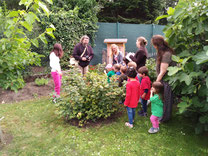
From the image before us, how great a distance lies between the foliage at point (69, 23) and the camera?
7.91m

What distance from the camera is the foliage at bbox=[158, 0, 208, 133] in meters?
2.46

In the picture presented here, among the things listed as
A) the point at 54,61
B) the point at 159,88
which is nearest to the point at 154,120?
the point at 159,88

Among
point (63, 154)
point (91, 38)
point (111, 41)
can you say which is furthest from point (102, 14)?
point (63, 154)

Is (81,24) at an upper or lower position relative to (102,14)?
lower

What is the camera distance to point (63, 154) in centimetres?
305

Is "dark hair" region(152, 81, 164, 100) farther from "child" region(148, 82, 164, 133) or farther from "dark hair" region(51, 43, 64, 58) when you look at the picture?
"dark hair" region(51, 43, 64, 58)

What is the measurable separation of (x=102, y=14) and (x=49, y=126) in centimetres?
1519

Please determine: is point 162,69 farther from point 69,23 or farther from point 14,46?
point 69,23

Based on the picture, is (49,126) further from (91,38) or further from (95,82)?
(91,38)

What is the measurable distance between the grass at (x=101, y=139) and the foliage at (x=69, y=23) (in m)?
4.50

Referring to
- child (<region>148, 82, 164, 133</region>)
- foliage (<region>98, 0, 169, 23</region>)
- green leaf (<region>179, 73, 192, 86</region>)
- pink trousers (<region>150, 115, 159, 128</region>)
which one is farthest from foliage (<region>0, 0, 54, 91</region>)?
foliage (<region>98, 0, 169, 23</region>)

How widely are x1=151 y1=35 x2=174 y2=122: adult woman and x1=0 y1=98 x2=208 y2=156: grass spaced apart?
452 mm

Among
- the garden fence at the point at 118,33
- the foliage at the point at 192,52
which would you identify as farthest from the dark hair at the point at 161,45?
the garden fence at the point at 118,33

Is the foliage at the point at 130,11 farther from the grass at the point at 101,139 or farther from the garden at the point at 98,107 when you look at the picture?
the grass at the point at 101,139
